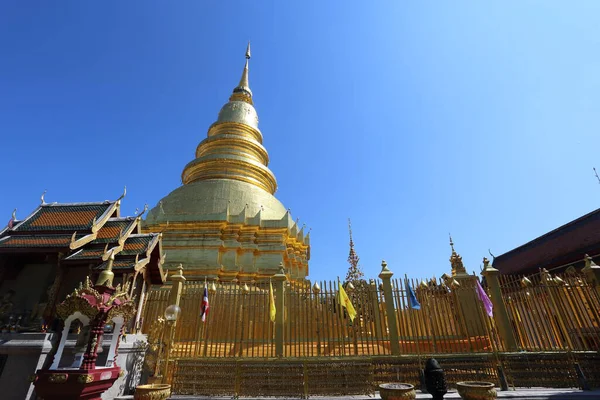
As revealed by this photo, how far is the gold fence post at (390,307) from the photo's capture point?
771 cm

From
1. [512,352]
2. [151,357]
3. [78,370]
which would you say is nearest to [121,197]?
[151,357]

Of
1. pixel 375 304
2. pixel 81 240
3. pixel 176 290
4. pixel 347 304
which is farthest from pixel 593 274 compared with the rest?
pixel 81 240

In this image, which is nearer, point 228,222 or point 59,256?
point 59,256

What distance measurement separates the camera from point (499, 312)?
820 cm

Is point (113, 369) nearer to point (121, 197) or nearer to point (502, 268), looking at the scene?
point (121, 197)

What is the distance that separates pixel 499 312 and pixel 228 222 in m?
14.2

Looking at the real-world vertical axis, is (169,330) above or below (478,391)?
above

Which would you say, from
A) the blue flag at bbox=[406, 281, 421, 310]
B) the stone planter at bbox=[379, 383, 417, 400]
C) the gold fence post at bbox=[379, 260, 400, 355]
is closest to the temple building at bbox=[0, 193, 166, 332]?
the stone planter at bbox=[379, 383, 417, 400]

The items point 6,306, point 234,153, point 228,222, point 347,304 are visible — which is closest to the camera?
point 6,306

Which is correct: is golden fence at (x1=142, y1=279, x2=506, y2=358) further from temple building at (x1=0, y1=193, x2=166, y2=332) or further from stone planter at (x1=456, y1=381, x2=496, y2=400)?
stone planter at (x1=456, y1=381, x2=496, y2=400)

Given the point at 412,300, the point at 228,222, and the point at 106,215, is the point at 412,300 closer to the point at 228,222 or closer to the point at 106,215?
the point at 106,215

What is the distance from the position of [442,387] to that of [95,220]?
29.7 ft

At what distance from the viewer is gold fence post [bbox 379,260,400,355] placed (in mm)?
7707

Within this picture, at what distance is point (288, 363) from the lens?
23.4 ft
